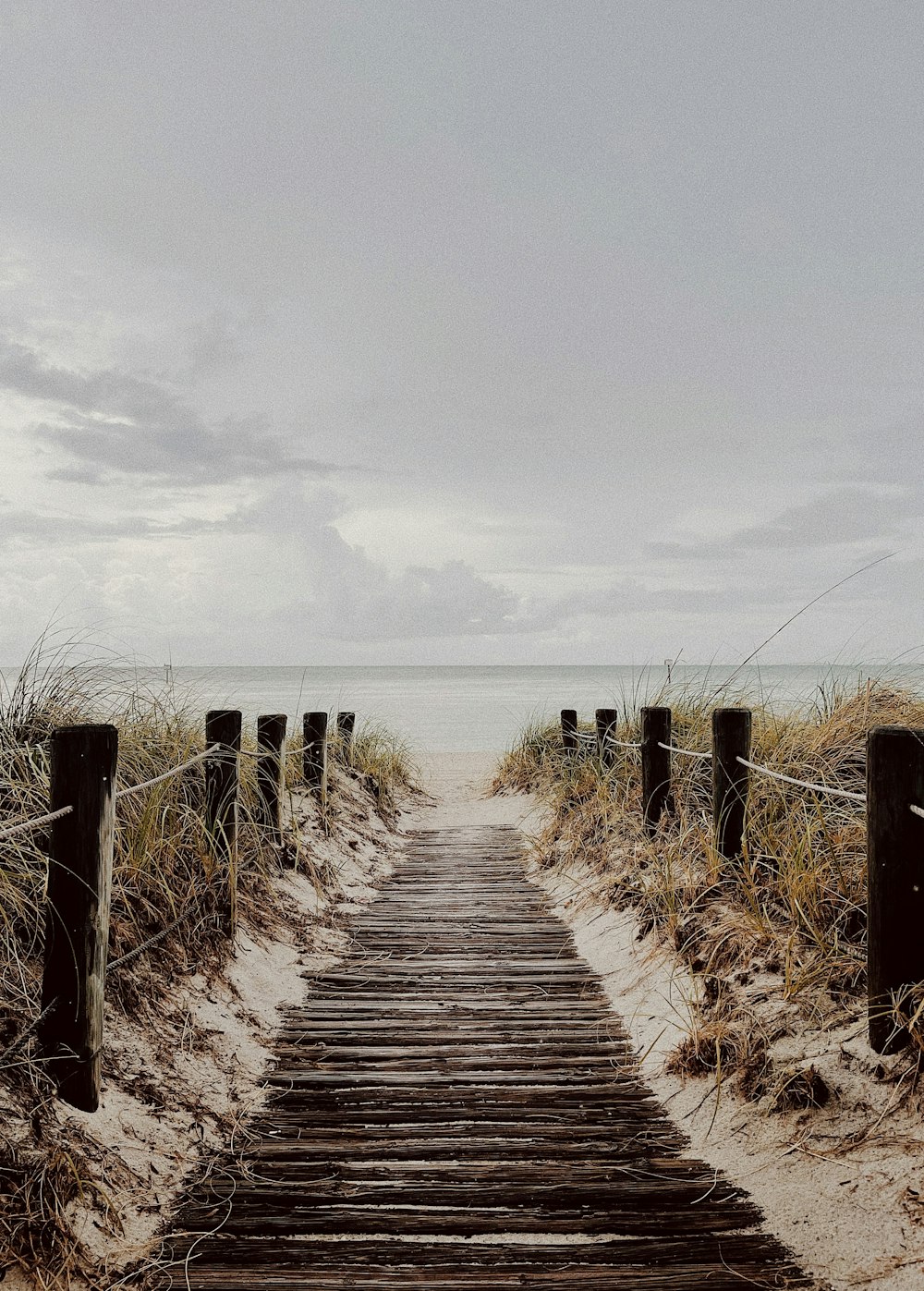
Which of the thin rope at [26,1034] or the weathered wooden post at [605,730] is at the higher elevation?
Answer: the weathered wooden post at [605,730]

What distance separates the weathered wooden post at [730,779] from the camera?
462 centimetres

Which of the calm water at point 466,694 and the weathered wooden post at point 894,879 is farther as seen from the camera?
the calm water at point 466,694

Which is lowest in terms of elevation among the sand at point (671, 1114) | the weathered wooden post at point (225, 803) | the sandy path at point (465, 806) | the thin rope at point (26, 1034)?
the sandy path at point (465, 806)

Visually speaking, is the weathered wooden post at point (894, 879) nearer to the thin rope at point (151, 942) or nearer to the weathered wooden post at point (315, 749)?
the thin rope at point (151, 942)

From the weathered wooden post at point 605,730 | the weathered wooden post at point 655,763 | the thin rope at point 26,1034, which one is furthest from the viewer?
the weathered wooden post at point 605,730

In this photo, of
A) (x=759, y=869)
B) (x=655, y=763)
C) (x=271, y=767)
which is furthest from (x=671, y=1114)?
(x=271, y=767)

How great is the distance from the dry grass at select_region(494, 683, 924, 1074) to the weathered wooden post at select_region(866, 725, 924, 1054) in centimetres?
9

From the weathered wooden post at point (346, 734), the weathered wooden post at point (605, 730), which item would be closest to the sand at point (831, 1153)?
the weathered wooden post at point (605, 730)

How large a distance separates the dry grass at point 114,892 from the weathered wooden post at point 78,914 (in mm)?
101

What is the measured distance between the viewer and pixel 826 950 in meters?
3.43

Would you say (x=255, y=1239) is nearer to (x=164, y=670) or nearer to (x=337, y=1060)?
(x=337, y=1060)

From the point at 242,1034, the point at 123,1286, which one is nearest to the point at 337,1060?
the point at 242,1034

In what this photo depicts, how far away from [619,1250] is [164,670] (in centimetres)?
462

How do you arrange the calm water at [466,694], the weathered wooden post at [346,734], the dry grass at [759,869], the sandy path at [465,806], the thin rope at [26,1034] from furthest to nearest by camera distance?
the sandy path at [465,806] < the weathered wooden post at [346,734] < the calm water at [466,694] < the dry grass at [759,869] < the thin rope at [26,1034]
